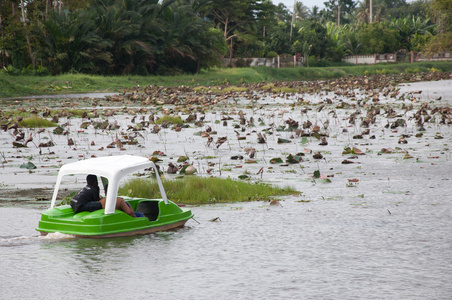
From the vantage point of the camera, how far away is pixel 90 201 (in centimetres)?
769

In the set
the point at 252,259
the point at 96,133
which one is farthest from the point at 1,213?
the point at 96,133

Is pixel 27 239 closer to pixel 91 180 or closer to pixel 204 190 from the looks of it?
pixel 91 180

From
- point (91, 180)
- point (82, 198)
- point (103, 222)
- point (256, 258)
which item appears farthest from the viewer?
point (91, 180)

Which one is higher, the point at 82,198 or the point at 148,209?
the point at 82,198

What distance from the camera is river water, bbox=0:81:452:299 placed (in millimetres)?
5824

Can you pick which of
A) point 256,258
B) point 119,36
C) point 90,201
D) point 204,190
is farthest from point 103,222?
point 119,36

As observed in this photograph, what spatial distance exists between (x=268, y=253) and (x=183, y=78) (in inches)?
1758

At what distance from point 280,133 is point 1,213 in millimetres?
11600

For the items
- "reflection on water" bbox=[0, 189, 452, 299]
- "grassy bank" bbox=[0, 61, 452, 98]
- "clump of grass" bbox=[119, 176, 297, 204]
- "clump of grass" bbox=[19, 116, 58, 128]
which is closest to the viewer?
"reflection on water" bbox=[0, 189, 452, 299]

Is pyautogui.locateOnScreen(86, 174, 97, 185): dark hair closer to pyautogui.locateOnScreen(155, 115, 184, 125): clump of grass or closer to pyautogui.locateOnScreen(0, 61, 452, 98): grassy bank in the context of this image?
pyautogui.locateOnScreen(155, 115, 184, 125): clump of grass

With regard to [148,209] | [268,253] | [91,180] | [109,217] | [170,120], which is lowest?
[170,120]

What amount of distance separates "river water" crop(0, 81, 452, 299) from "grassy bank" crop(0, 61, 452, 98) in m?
30.1

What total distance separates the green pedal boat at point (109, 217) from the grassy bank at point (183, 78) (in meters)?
30.6

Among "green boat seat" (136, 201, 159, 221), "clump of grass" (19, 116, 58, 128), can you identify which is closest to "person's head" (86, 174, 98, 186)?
"green boat seat" (136, 201, 159, 221)
